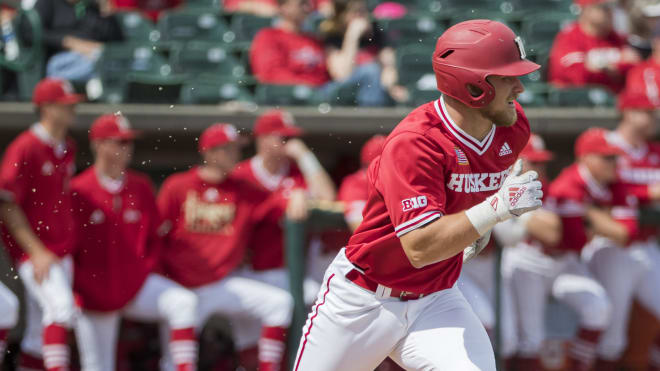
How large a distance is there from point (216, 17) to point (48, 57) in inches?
63.1

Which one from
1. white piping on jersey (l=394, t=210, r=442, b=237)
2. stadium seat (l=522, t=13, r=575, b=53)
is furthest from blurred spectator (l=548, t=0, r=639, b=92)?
white piping on jersey (l=394, t=210, r=442, b=237)

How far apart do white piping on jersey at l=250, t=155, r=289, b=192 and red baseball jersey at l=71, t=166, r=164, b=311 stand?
2.14 ft

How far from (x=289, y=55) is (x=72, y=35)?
1388mm

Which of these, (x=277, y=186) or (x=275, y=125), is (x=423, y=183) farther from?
(x=277, y=186)

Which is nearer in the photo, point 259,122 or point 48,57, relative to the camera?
point 259,122

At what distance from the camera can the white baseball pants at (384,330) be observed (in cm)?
313

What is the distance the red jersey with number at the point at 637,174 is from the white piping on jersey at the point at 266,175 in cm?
205

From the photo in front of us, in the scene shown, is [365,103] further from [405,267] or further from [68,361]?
[405,267]

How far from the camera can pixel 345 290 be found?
3.22 meters

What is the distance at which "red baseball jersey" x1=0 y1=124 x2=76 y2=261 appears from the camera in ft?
16.2

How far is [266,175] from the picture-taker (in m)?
5.71

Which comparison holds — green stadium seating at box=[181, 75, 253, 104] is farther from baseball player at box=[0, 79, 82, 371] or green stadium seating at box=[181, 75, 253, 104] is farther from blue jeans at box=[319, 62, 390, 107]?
baseball player at box=[0, 79, 82, 371]

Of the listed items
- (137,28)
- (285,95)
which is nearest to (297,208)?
(285,95)

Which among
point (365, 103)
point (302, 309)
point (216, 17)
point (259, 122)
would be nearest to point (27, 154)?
point (259, 122)
